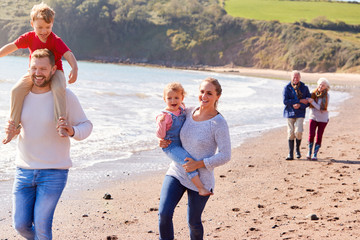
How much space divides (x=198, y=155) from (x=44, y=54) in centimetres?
143

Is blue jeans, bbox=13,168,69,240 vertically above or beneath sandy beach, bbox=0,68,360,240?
above

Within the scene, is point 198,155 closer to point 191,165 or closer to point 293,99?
point 191,165

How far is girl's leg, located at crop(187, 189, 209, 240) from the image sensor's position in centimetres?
372

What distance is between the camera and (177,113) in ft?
12.4

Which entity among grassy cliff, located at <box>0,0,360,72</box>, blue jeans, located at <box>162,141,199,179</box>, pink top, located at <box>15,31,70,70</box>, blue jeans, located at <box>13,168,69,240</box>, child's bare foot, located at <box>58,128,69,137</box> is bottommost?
blue jeans, located at <box>13,168,69,240</box>

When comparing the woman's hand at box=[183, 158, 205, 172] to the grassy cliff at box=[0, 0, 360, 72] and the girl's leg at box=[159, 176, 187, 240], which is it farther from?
the grassy cliff at box=[0, 0, 360, 72]

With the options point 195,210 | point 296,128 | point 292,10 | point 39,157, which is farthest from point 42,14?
point 292,10

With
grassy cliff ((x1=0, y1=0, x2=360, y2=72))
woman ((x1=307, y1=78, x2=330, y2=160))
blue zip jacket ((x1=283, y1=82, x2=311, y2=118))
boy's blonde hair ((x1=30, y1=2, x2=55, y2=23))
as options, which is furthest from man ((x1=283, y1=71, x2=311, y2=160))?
grassy cliff ((x1=0, y1=0, x2=360, y2=72))

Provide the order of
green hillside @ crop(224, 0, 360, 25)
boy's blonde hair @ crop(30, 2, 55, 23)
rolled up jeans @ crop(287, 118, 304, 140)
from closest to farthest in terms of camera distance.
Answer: boy's blonde hair @ crop(30, 2, 55, 23) < rolled up jeans @ crop(287, 118, 304, 140) < green hillside @ crop(224, 0, 360, 25)

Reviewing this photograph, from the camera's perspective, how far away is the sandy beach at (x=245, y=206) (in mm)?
4863

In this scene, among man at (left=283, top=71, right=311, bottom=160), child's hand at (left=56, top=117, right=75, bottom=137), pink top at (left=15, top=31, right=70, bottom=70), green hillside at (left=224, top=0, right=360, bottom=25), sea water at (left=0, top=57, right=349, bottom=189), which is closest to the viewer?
child's hand at (left=56, top=117, right=75, bottom=137)

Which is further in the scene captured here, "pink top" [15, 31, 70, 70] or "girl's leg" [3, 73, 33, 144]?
"pink top" [15, 31, 70, 70]

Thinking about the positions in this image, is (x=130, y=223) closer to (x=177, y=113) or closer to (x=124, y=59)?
(x=177, y=113)

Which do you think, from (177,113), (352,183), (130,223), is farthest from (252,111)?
(177,113)
